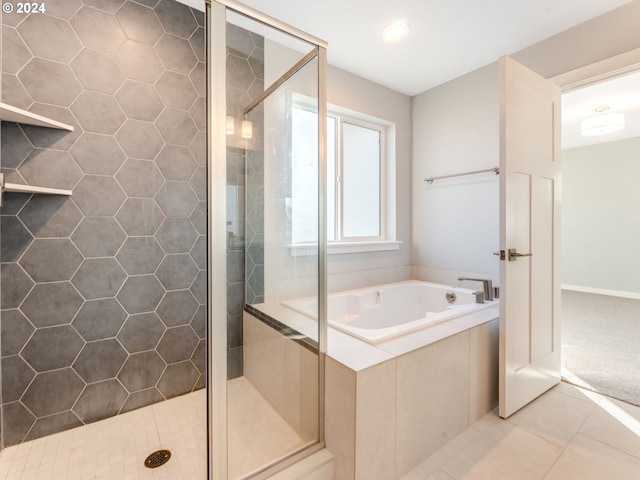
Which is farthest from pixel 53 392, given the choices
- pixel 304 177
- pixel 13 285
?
pixel 304 177

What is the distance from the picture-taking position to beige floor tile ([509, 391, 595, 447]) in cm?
153

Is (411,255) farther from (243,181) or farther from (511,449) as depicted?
(243,181)

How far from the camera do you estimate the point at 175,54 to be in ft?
5.91

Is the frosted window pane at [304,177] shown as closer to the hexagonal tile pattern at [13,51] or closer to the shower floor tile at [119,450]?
the shower floor tile at [119,450]

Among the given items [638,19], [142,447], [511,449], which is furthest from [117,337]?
[638,19]

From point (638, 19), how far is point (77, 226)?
3.37m

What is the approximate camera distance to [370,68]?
2.47 metres

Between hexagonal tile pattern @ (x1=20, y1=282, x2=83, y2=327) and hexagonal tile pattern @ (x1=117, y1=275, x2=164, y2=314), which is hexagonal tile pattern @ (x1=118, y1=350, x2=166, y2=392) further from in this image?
hexagonal tile pattern @ (x1=20, y1=282, x2=83, y2=327)

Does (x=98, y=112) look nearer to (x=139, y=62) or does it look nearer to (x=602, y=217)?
(x=139, y=62)

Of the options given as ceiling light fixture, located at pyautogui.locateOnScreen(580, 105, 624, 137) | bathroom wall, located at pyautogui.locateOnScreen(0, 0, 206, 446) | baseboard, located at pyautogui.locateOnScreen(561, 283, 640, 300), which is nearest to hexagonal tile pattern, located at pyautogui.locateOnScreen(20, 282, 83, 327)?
bathroom wall, located at pyautogui.locateOnScreen(0, 0, 206, 446)

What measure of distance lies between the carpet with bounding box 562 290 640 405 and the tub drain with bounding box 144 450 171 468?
2.55 metres

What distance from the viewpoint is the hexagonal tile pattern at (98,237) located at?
1564mm

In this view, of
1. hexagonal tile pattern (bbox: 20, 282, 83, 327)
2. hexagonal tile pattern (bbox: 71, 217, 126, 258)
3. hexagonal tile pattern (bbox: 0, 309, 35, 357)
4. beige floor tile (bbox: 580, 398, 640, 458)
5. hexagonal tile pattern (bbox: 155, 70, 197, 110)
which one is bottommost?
beige floor tile (bbox: 580, 398, 640, 458)

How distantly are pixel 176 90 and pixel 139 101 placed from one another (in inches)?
9.1
